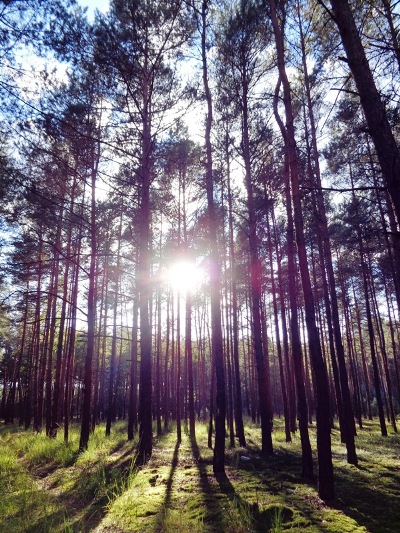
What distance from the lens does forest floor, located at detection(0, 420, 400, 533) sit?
166 inches

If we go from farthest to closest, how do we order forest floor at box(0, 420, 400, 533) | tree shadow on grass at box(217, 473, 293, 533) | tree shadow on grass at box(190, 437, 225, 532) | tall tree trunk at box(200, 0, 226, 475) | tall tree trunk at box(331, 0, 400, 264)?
tall tree trunk at box(200, 0, 226, 475) → tree shadow on grass at box(190, 437, 225, 532) → forest floor at box(0, 420, 400, 533) → tree shadow on grass at box(217, 473, 293, 533) → tall tree trunk at box(331, 0, 400, 264)

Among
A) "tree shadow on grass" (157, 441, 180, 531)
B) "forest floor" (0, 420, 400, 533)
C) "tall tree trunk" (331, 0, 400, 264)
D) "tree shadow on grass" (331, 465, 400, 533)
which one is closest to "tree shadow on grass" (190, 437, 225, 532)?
"forest floor" (0, 420, 400, 533)

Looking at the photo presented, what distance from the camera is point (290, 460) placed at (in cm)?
901

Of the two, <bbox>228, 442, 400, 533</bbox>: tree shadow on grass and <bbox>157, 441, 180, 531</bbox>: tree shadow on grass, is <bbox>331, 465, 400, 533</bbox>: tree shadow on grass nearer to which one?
<bbox>228, 442, 400, 533</bbox>: tree shadow on grass

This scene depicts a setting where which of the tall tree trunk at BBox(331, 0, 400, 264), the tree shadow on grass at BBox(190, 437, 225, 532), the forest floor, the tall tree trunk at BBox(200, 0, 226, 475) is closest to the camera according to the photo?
the tall tree trunk at BBox(331, 0, 400, 264)

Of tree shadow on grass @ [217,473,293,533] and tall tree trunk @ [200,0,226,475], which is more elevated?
tall tree trunk @ [200,0,226,475]

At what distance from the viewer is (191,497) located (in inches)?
216

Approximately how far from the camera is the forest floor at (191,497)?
13.9ft

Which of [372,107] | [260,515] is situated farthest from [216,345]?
[372,107]

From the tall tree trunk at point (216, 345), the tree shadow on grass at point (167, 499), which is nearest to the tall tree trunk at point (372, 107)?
the tree shadow on grass at point (167, 499)

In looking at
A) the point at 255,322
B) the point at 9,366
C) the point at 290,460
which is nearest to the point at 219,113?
the point at 255,322

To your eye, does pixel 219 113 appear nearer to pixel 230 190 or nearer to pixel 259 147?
pixel 259 147

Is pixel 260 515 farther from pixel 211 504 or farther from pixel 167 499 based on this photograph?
pixel 167 499

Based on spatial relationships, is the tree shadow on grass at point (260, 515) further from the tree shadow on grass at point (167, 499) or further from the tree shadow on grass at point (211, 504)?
the tree shadow on grass at point (167, 499)
